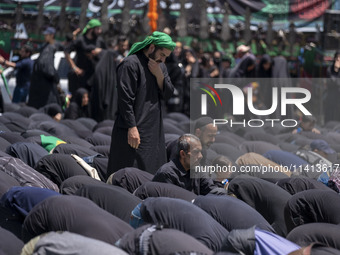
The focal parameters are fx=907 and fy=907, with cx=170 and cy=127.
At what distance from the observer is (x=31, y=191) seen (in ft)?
18.9

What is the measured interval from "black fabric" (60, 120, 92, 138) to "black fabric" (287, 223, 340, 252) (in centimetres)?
508

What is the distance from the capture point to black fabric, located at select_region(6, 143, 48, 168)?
25.5 feet

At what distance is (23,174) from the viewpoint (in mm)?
6633

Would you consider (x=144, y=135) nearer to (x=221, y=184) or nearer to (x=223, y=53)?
(x=221, y=184)

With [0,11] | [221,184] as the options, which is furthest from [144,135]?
[0,11]

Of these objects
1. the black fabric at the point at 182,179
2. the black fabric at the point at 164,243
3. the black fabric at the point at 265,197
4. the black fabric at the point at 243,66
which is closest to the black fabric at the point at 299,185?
the black fabric at the point at 265,197

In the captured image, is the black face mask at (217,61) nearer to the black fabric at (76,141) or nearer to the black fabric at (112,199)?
the black fabric at (76,141)

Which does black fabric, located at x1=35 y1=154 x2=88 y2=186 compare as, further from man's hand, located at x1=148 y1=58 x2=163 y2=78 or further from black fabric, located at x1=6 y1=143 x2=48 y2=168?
man's hand, located at x1=148 y1=58 x2=163 y2=78

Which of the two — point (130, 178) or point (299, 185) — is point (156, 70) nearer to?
point (130, 178)

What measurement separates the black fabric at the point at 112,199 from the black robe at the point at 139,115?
4.07 ft

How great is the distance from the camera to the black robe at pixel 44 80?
13.6m

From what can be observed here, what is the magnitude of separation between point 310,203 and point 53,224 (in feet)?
6.82

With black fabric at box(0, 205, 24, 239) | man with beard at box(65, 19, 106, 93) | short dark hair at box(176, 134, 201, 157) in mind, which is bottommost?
black fabric at box(0, 205, 24, 239)

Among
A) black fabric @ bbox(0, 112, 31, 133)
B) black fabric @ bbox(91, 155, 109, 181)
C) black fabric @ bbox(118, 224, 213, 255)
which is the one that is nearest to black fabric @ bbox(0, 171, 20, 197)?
black fabric @ bbox(91, 155, 109, 181)
